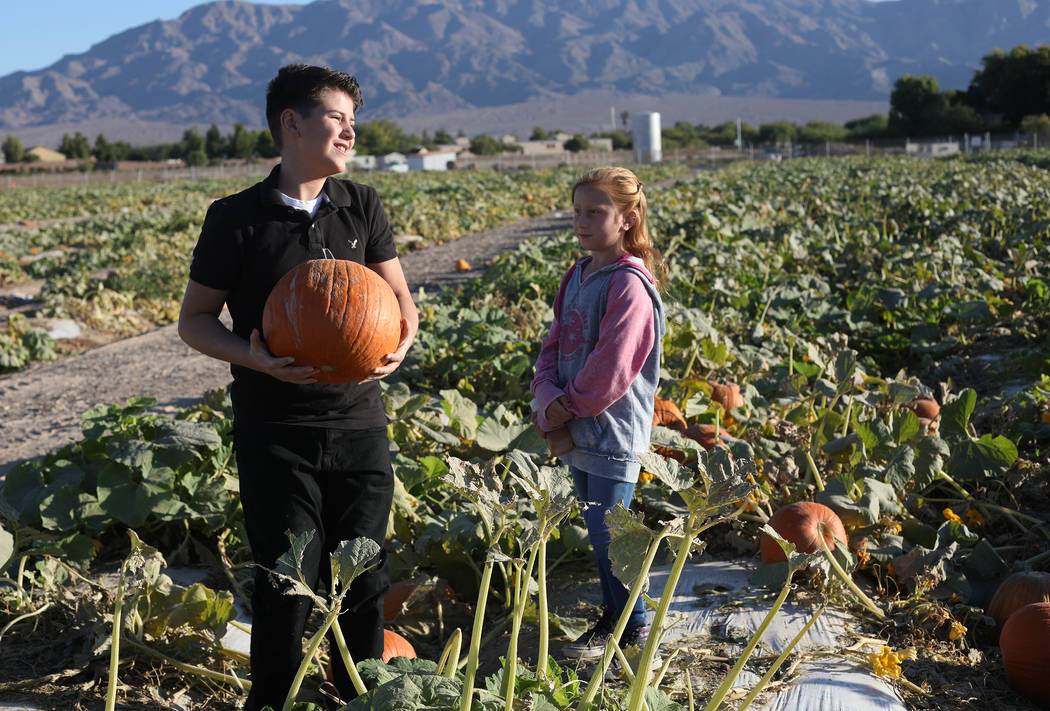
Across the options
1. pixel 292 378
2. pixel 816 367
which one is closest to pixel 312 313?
pixel 292 378

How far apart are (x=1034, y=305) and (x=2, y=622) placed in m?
6.61

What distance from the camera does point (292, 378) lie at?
2.21m

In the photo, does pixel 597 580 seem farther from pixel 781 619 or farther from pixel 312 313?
pixel 312 313

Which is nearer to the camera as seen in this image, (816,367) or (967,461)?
(967,461)

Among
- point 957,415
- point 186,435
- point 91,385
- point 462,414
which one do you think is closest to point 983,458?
point 957,415

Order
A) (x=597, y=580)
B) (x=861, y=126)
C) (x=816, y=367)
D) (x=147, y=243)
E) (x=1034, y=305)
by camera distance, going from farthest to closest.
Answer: (x=861, y=126) < (x=147, y=243) < (x=1034, y=305) < (x=816, y=367) < (x=597, y=580)

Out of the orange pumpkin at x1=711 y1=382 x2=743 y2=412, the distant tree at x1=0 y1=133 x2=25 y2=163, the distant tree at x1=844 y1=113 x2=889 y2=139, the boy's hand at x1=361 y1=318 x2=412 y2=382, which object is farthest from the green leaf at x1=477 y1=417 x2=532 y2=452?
the distant tree at x1=0 y1=133 x2=25 y2=163

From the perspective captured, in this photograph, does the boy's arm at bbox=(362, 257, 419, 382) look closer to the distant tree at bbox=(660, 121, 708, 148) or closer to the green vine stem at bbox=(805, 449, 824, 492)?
the green vine stem at bbox=(805, 449, 824, 492)

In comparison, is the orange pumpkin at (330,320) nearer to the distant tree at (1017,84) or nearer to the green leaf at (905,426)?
the green leaf at (905,426)

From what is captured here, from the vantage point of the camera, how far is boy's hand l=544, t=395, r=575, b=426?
266 centimetres

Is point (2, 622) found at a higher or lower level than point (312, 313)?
lower

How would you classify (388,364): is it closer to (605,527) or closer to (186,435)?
(605,527)

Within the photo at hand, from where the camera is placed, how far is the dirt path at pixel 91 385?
5.62 meters

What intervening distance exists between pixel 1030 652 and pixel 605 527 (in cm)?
125
